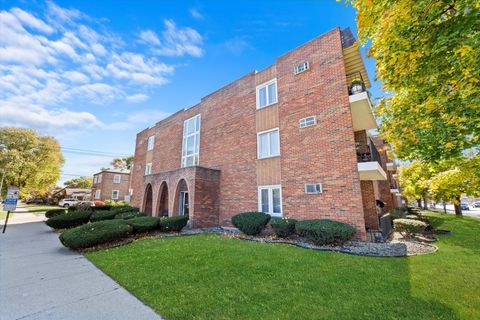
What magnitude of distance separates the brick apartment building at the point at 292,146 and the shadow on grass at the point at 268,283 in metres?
3.35

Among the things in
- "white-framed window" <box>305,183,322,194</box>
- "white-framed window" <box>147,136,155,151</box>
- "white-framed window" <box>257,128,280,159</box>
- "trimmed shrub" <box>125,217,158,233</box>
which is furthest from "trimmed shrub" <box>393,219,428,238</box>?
"white-framed window" <box>147,136,155,151</box>

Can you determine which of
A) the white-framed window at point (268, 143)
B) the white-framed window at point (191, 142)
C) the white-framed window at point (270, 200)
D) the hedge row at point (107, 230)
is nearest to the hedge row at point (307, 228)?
the white-framed window at point (270, 200)

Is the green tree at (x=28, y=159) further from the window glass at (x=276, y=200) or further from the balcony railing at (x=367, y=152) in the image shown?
the balcony railing at (x=367, y=152)

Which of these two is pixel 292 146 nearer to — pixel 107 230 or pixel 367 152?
pixel 367 152

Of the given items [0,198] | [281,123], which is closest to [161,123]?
[281,123]

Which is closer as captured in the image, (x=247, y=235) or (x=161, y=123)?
(x=247, y=235)

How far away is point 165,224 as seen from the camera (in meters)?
11.1

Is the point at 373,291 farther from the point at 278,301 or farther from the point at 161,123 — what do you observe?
the point at 161,123

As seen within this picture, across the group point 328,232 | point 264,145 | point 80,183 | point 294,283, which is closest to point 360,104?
point 264,145

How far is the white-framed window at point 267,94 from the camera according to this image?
12266 millimetres

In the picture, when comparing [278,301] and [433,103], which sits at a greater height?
[433,103]

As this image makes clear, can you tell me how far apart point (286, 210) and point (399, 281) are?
5.91 meters

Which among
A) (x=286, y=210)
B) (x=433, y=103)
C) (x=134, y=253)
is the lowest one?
(x=134, y=253)

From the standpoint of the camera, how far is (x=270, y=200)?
37.0ft
